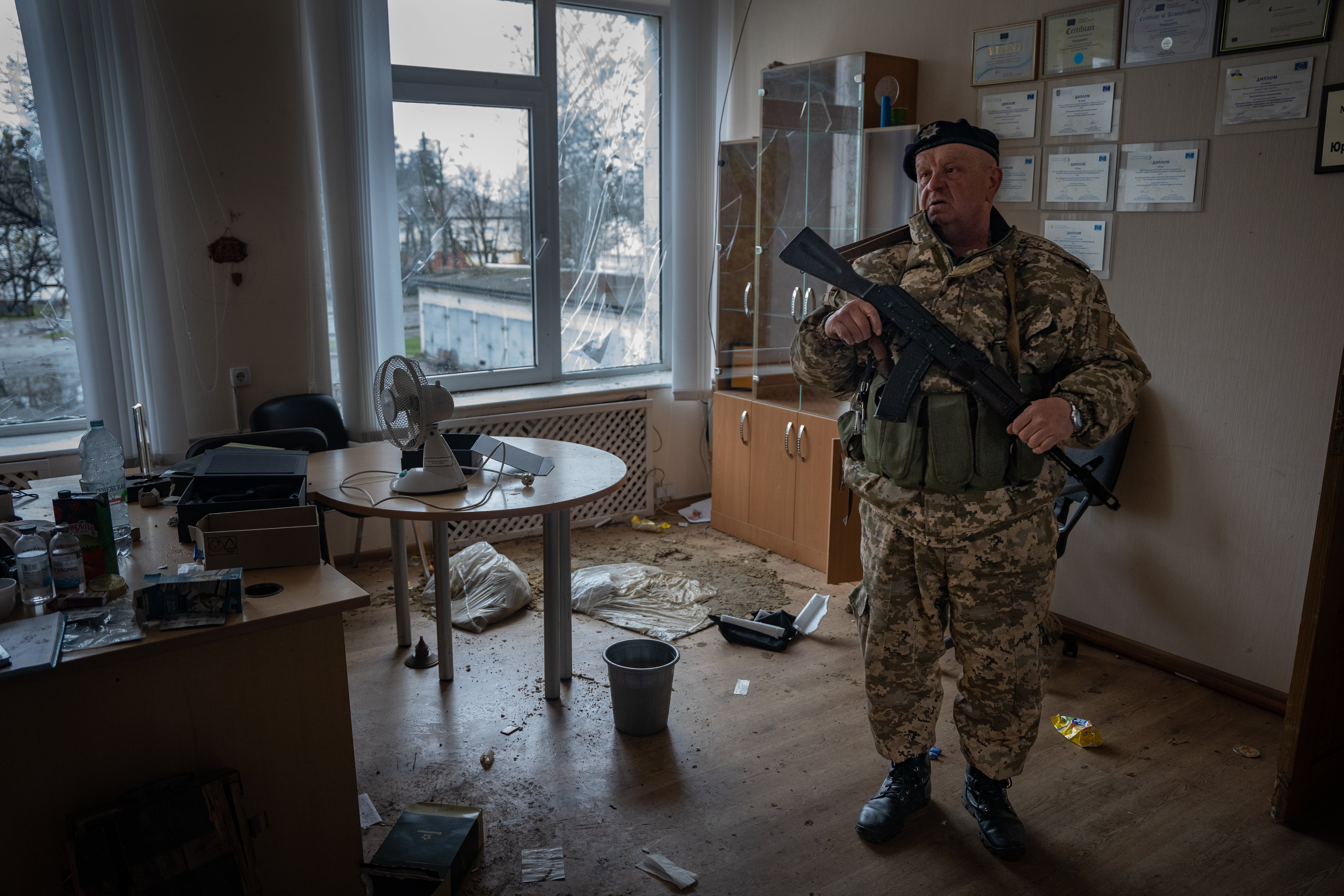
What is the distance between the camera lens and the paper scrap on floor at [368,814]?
2262 millimetres

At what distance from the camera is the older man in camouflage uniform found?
1982 mm

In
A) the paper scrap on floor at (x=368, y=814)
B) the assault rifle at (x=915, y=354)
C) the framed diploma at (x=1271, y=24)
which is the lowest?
the paper scrap on floor at (x=368, y=814)

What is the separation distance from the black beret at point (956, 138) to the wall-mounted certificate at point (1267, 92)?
113 cm

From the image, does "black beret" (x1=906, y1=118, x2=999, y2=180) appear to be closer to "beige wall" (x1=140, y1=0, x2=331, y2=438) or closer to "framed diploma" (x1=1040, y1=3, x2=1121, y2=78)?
"framed diploma" (x1=1040, y1=3, x2=1121, y2=78)

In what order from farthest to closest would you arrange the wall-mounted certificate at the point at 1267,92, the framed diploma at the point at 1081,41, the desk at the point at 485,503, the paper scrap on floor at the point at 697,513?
the paper scrap on floor at the point at 697,513 < the framed diploma at the point at 1081,41 < the wall-mounted certificate at the point at 1267,92 < the desk at the point at 485,503

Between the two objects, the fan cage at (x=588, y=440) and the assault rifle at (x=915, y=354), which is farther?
the fan cage at (x=588, y=440)

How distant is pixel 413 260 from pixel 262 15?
44.5 inches

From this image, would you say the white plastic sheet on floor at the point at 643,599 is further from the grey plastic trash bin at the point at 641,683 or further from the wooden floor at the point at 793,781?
the grey plastic trash bin at the point at 641,683

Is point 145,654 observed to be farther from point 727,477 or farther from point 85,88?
point 727,477

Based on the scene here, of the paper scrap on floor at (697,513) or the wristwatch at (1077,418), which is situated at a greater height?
the wristwatch at (1077,418)

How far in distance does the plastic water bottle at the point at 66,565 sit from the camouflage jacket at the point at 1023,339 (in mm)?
1660

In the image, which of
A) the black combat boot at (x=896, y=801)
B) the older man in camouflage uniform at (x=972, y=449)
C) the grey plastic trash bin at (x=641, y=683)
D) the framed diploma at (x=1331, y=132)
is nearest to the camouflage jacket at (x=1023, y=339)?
the older man in camouflage uniform at (x=972, y=449)

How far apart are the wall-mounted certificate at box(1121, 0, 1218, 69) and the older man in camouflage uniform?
1231 mm

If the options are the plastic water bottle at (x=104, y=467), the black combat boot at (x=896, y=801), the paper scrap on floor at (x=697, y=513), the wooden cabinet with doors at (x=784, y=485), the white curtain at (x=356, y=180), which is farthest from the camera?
the paper scrap on floor at (x=697, y=513)
